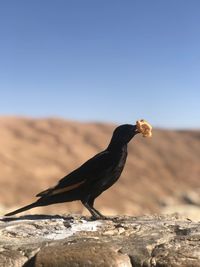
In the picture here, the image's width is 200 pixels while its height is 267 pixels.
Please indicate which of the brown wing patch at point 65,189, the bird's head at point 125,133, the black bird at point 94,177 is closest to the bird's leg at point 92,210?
the black bird at point 94,177

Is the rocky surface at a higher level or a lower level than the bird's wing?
lower

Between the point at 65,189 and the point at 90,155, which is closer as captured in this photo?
the point at 65,189

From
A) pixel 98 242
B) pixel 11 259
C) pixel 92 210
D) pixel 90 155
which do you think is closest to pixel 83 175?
pixel 92 210

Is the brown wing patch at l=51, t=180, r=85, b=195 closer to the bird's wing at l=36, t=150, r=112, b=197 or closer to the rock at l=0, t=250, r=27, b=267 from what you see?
the bird's wing at l=36, t=150, r=112, b=197

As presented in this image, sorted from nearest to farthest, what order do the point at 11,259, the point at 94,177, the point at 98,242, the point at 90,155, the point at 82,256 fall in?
the point at 82,256, the point at 11,259, the point at 98,242, the point at 94,177, the point at 90,155

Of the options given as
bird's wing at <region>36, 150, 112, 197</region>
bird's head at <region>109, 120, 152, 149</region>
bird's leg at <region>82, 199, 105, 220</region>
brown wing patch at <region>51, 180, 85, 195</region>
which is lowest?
bird's leg at <region>82, 199, 105, 220</region>

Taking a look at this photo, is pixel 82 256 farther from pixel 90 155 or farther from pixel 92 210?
pixel 90 155

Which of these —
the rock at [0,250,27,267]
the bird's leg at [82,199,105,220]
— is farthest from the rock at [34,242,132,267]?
the bird's leg at [82,199,105,220]

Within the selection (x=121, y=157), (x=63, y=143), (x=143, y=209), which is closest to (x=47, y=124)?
(x=63, y=143)
